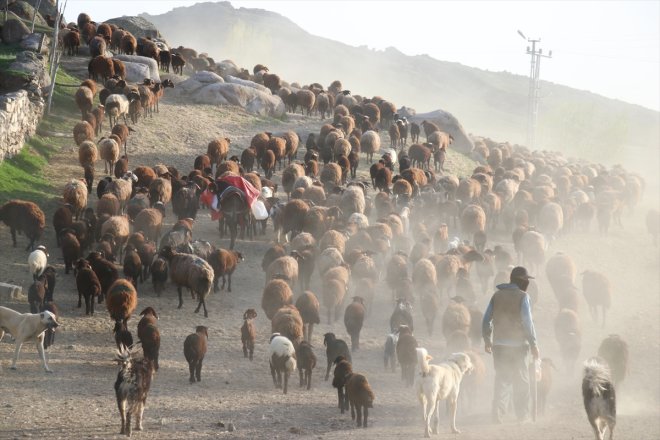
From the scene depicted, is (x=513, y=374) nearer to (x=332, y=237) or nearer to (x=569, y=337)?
(x=569, y=337)

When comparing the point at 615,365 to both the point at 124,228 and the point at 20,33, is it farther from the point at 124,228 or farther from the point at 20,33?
the point at 20,33

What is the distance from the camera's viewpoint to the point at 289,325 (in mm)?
14945

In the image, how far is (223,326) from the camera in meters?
17.2

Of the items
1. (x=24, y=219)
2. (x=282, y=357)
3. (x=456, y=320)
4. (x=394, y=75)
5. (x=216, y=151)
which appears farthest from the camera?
(x=394, y=75)

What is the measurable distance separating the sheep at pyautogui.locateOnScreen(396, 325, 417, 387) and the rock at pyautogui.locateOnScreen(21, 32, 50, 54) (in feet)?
78.6

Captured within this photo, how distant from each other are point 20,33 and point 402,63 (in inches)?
4814

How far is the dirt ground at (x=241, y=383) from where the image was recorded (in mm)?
11906

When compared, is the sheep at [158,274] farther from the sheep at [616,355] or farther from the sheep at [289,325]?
the sheep at [616,355]

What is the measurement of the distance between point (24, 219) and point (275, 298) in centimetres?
702

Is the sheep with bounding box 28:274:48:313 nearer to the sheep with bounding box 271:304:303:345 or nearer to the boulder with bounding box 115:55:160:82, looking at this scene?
the sheep with bounding box 271:304:303:345

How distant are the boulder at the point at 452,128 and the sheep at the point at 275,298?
25978 millimetres

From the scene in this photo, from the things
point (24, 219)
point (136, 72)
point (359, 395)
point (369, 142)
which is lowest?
point (359, 395)

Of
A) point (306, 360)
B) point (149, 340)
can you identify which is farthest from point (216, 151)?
point (306, 360)

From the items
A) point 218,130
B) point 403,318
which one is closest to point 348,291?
point 403,318
